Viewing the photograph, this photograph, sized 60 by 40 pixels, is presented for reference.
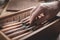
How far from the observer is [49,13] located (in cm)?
175

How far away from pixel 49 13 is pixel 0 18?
2.15 ft

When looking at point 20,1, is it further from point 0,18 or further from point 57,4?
point 0,18

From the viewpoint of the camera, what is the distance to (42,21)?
175cm

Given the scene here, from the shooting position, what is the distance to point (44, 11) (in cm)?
167

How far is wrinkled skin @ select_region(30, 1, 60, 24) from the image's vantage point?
1.61 metres

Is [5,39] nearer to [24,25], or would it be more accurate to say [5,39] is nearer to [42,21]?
[24,25]

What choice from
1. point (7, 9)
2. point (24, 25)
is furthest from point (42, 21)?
point (7, 9)

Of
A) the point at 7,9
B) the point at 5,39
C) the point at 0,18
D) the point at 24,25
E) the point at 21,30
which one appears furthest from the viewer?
the point at 7,9

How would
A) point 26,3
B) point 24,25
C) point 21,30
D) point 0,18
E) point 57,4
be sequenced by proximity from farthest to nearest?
point 26,3 < point 57,4 < point 24,25 < point 21,30 < point 0,18

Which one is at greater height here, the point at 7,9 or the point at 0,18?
the point at 0,18

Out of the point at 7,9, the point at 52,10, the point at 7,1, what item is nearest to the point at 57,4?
the point at 52,10

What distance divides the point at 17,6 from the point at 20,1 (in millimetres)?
227

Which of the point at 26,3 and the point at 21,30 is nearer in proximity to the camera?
the point at 21,30

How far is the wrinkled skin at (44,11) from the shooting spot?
161 cm
